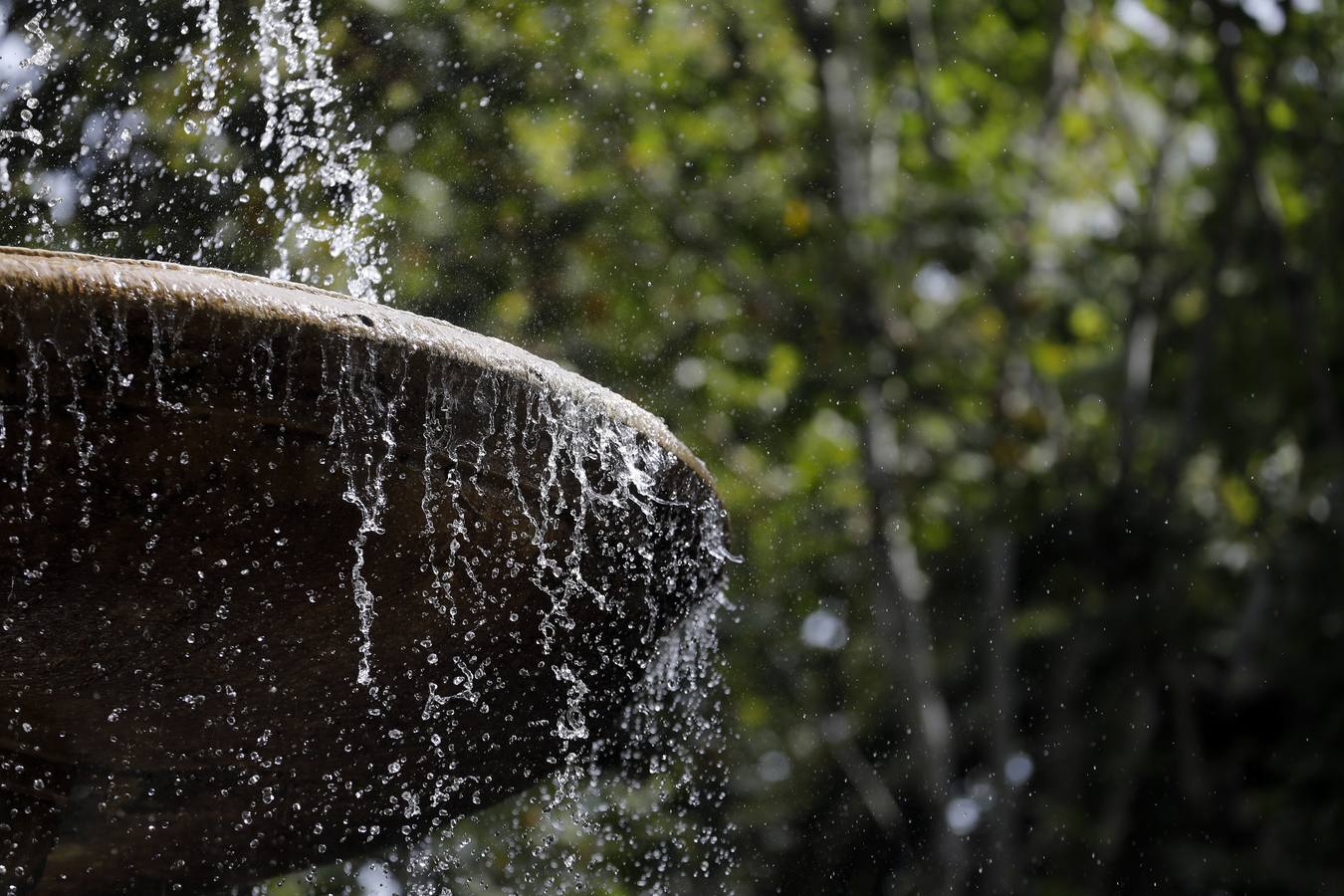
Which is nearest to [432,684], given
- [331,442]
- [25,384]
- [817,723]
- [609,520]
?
[609,520]

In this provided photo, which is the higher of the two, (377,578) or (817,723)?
(377,578)

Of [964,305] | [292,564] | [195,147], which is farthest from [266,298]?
[964,305]

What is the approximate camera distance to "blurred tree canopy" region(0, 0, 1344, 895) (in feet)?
18.0

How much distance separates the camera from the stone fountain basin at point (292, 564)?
139cm

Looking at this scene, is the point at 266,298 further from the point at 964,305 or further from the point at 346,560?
the point at 964,305

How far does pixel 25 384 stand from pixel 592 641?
899mm

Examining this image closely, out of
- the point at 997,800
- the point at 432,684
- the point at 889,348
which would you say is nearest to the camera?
the point at 432,684

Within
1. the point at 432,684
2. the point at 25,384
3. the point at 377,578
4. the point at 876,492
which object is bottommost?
the point at 876,492

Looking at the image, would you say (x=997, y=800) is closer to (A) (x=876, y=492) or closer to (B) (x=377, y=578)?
(A) (x=876, y=492)

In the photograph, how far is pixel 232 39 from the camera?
550cm

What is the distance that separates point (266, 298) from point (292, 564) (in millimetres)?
361

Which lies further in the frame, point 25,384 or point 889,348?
point 889,348

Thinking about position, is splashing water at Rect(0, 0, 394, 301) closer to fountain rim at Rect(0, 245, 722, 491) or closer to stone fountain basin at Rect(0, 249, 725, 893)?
stone fountain basin at Rect(0, 249, 725, 893)

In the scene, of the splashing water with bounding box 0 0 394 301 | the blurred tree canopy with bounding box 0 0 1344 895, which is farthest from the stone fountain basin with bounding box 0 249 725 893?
the blurred tree canopy with bounding box 0 0 1344 895
